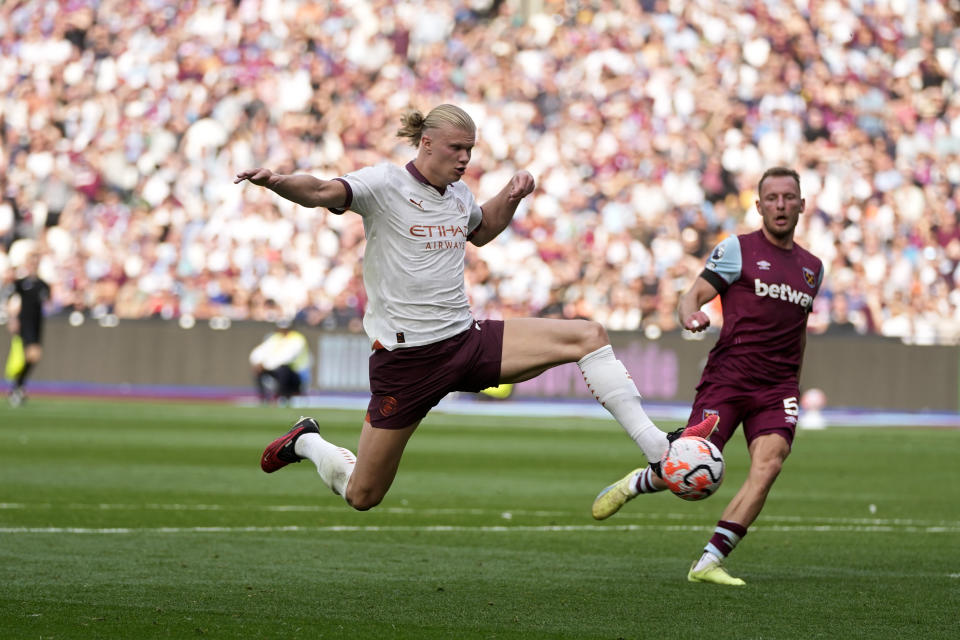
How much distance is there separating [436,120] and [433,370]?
1.21 metres

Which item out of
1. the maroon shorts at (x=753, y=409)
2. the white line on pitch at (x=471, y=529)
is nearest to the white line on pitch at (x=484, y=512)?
the white line on pitch at (x=471, y=529)

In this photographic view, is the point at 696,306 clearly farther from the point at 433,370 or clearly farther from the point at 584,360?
the point at 433,370

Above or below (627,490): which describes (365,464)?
above

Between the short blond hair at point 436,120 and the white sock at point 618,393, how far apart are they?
4.17 ft

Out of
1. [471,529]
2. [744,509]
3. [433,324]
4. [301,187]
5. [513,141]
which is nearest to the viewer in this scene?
[301,187]

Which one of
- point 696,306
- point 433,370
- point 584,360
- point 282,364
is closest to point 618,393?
point 584,360

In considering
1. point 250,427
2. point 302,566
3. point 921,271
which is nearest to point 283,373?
point 250,427

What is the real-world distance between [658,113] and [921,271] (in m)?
5.77

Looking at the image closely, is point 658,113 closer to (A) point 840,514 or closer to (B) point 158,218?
(B) point 158,218

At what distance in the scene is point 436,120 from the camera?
8.02 metres

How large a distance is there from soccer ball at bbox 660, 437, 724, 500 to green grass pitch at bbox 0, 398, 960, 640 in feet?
1.84

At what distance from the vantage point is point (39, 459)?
17.0 meters

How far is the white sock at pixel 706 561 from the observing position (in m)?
Answer: 8.80

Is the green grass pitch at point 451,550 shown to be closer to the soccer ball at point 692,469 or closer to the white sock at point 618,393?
the soccer ball at point 692,469
